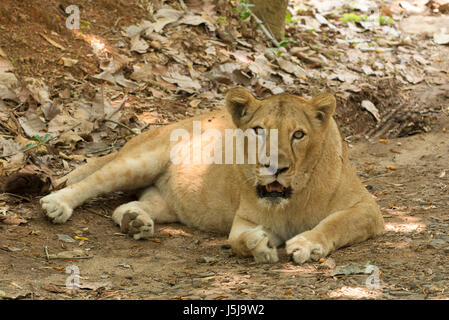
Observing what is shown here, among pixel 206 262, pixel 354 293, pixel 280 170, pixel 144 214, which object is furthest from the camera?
pixel 144 214

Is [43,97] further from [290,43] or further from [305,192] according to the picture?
[290,43]

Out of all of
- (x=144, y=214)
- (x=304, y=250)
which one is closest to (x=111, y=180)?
(x=144, y=214)

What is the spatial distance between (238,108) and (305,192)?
0.78 metres

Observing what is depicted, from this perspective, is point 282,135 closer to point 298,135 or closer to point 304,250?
point 298,135

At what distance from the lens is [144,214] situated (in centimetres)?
550

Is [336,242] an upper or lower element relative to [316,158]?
lower

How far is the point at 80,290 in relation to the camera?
3.96m

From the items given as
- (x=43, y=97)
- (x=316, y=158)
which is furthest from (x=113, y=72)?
(x=316, y=158)

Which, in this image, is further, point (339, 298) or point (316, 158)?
point (316, 158)

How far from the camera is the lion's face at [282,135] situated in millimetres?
4434

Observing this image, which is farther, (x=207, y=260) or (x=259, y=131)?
(x=207, y=260)

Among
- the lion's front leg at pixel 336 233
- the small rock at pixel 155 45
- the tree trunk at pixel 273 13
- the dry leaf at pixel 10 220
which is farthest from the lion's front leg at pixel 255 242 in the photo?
the tree trunk at pixel 273 13

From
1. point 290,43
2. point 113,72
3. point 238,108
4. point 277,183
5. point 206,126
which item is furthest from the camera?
point 290,43

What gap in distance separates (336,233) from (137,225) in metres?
1.62
